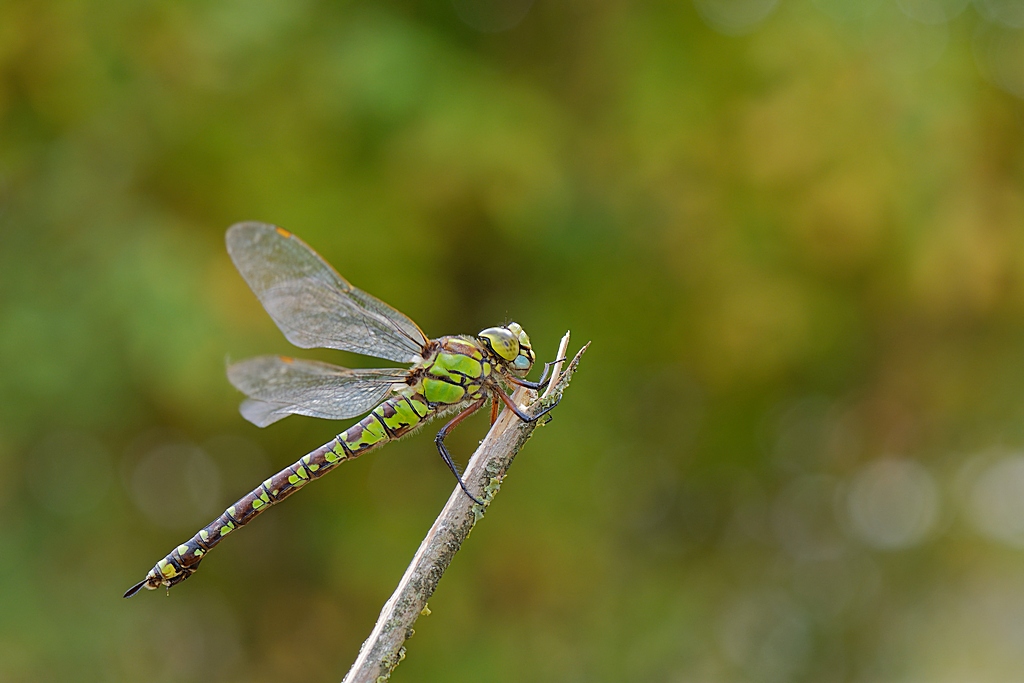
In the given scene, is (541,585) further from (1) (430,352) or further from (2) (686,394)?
(1) (430,352)

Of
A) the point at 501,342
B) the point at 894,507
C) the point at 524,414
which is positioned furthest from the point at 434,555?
the point at 894,507

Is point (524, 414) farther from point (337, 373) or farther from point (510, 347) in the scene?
point (337, 373)

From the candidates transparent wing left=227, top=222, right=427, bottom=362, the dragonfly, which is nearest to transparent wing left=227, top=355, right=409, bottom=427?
the dragonfly

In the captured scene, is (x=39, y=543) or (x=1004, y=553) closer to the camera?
(x=39, y=543)

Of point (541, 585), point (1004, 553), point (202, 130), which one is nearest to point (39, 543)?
point (202, 130)

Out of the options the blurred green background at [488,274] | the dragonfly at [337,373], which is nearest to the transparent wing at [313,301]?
the dragonfly at [337,373]

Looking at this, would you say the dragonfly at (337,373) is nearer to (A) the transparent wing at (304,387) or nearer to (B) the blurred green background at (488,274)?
(A) the transparent wing at (304,387)

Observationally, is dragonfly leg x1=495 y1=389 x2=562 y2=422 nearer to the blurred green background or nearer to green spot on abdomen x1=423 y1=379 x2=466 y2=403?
green spot on abdomen x1=423 y1=379 x2=466 y2=403
